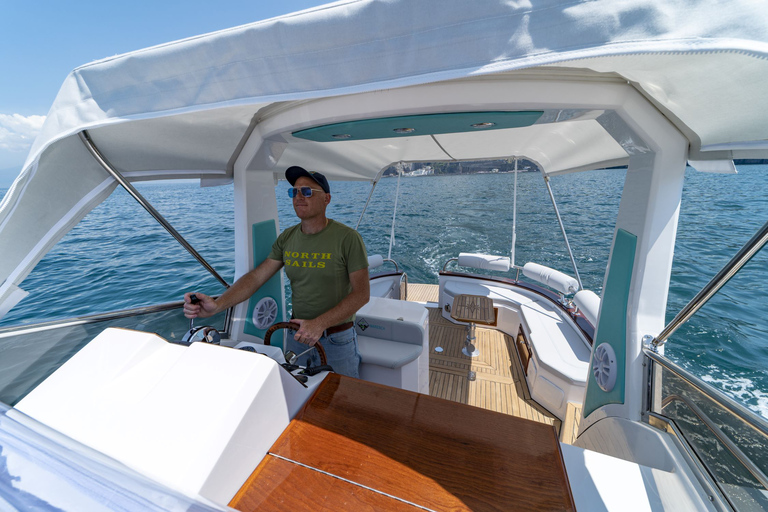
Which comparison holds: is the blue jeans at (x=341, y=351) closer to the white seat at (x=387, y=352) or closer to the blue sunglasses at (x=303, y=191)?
the white seat at (x=387, y=352)

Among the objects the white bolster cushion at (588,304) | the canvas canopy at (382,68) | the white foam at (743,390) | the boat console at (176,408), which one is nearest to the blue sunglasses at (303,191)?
the canvas canopy at (382,68)

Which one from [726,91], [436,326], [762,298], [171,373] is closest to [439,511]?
[171,373]

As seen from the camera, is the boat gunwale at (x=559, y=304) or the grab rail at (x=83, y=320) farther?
the boat gunwale at (x=559, y=304)

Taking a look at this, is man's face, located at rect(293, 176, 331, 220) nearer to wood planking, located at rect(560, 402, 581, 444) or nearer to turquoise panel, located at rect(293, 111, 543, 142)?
turquoise panel, located at rect(293, 111, 543, 142)

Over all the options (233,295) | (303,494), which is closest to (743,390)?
(303,494)

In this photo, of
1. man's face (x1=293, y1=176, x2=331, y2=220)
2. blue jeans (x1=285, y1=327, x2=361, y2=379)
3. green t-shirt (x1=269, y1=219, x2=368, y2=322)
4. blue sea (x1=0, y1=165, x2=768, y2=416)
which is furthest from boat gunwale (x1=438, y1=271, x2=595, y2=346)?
man's face (x1=293, y1=176, x2=331, y2=220)

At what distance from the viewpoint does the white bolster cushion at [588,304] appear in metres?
2.92

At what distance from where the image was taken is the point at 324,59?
32.1 inches

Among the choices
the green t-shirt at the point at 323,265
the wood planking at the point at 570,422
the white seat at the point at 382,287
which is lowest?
the wood planking at the point at 570,422

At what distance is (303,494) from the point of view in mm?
817

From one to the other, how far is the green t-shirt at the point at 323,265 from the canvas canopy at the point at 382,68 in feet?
2.50

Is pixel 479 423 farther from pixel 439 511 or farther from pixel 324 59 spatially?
pixel 324 59

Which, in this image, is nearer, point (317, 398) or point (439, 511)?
point (439, 511)

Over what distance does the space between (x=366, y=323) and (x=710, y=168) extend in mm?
2118
